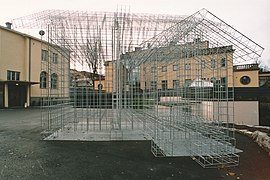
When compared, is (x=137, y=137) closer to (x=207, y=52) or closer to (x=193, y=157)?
(x=193, y=157)

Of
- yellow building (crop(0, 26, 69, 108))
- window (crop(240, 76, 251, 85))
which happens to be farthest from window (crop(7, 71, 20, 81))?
window (crop(240, 76, 251, 85))

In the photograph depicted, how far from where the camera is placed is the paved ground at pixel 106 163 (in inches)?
121

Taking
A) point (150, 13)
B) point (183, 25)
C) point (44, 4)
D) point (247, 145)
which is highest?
point (44, 4)

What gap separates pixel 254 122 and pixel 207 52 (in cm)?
473

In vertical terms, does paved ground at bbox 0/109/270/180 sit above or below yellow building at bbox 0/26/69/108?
below

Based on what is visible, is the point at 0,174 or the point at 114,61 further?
the point at 114,61

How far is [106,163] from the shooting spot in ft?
11.9

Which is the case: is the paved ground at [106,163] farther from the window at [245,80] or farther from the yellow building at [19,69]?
the window at [245,80]

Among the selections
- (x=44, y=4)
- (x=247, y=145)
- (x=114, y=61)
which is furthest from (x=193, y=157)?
(x=44, y=4)

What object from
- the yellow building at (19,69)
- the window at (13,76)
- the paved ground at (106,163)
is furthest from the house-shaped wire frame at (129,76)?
the window at (13,76)

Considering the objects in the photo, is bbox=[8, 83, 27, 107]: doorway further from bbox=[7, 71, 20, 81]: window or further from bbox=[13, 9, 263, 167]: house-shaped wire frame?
bbox=[13, 9, 263, 167]: house-shaped wire frame

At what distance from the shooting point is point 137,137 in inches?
225

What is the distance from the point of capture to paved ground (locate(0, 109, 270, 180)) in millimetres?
3082

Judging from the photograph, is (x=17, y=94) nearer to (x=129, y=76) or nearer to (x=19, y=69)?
(x=19, y=69)
